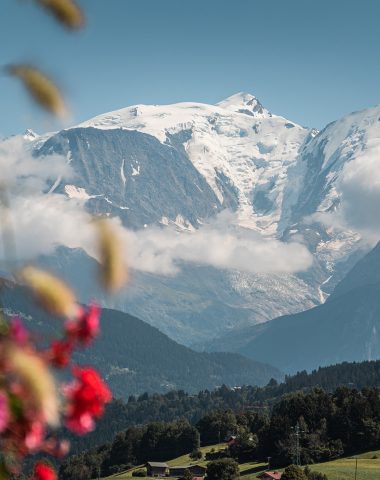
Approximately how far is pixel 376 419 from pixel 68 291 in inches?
6106

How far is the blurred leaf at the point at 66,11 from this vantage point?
5.16 m

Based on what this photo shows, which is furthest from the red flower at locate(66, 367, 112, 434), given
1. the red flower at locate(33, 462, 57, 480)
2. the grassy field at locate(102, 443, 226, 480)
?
the grassy field at locate(102, 443, 226, 480)

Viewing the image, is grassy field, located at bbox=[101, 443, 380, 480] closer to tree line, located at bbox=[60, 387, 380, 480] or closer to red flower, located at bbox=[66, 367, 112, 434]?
tree line, located at bbox=[60, 387, 380, 480]

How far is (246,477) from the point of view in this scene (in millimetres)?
130750

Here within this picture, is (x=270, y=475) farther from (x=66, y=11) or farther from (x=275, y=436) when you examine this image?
(x=66, y=11)

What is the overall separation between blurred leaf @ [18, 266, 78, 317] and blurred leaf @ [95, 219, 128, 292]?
0.20 metres

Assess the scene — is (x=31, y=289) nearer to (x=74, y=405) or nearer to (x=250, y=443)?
(x=74, y=405)

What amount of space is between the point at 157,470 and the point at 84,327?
525 feet

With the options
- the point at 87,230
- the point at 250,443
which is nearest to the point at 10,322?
the point at 87,230

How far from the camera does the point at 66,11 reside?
5.27 m

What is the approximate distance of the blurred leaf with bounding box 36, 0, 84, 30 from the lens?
5.16m

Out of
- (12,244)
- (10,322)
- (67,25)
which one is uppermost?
(67,25)

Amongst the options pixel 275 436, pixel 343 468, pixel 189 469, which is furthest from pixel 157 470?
pixel 343 468

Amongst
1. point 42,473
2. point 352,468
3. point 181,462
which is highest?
point 181,462
